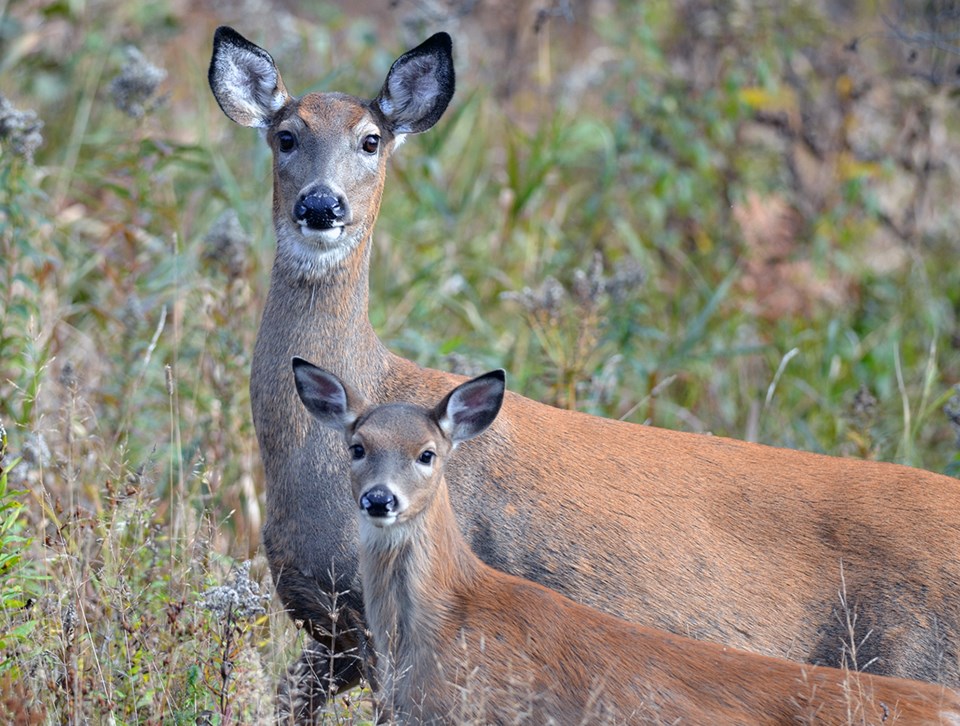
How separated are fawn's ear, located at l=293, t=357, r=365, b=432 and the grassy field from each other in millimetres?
609

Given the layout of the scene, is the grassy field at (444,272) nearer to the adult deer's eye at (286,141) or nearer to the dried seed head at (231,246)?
the dried seed head at (231,246)

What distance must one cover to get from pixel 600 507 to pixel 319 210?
1.51 meters

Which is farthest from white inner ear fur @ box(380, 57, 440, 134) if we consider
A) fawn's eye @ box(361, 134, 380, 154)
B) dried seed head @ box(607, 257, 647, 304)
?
dried seed head @ box(607, 257, 647, 304)

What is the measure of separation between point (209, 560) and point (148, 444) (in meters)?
2.16

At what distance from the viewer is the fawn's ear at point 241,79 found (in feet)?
19.7

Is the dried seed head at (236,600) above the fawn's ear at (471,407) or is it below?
below

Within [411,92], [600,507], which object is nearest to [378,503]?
[600,507]

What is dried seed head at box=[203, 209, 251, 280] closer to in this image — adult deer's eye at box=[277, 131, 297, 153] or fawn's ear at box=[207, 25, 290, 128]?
fawn's ear at box=[207, 25, 290, 128]

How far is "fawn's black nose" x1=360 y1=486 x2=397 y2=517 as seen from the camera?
4.50 m

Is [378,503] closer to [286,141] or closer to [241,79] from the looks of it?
[286,141]

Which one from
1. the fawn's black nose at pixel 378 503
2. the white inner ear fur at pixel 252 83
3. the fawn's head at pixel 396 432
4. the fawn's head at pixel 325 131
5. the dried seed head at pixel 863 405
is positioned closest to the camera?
the fawn's black nose at pixel 378 503

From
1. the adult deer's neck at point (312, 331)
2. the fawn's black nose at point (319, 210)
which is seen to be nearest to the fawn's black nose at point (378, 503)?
the adult deer's neck at point (312, 331)

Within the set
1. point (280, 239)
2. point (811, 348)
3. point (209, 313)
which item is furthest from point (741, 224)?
point (280, 239)

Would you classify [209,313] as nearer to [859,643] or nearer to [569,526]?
[569,526]
